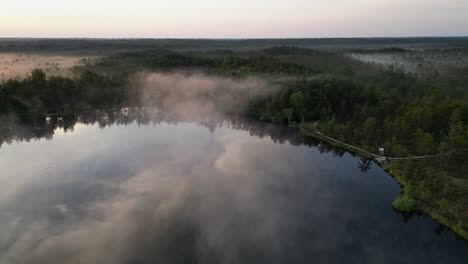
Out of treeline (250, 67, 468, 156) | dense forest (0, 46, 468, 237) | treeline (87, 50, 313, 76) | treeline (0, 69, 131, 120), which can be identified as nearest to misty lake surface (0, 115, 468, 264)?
dense forest (0, 46, 468, 237)

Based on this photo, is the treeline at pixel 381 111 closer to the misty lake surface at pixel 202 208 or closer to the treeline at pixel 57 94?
the misty lake surface at pixel 202 208

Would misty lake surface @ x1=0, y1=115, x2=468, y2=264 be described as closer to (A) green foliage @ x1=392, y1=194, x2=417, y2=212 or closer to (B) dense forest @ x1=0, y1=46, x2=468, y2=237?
(A) green foliage @ x1=392, y1=194, x2=417, y2=212

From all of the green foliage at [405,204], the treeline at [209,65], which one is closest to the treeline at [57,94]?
the treeline at [209,65]

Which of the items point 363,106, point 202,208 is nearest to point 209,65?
point 363,106

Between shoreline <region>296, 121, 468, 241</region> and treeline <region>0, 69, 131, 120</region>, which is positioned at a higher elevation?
treeline <region>0, 69, 131, 120</region>

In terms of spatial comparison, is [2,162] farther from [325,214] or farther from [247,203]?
[325,214]
